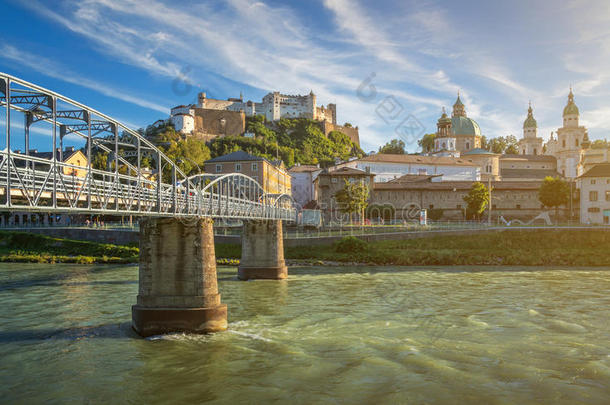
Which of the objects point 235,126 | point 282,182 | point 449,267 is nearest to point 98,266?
point 449,267

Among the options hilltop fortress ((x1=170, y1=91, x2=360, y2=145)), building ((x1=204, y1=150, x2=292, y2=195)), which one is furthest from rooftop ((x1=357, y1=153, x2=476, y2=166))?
hilltop fortress ((x1=170, y1=91, x2=360, y2=145))

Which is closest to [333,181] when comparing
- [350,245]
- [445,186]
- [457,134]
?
[445,186]

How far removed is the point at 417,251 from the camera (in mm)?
45656

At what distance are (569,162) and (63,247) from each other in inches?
4133

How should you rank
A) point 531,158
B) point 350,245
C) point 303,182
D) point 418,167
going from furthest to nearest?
point 531,158 → point 418,167 → point 303,182 → point 350,245

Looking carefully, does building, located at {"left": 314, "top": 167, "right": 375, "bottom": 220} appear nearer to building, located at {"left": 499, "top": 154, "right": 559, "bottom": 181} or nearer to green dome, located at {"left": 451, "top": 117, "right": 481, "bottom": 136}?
building, located at {"left": 499, "top": 154, "right": 559, "bottom": 181}

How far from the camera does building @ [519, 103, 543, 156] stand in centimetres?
13712

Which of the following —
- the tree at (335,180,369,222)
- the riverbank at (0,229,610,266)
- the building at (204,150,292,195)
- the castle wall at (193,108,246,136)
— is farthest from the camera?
the castle wall at (193,108,246,136)

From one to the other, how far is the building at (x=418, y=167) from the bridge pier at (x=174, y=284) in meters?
72.2

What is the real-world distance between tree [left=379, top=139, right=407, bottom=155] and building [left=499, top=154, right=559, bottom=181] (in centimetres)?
3918

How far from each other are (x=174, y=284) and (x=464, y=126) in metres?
114

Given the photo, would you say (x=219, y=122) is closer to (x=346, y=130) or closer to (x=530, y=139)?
(x=346, y=130)

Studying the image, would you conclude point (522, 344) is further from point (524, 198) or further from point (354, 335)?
point (524, 198)

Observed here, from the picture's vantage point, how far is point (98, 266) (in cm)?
4262
